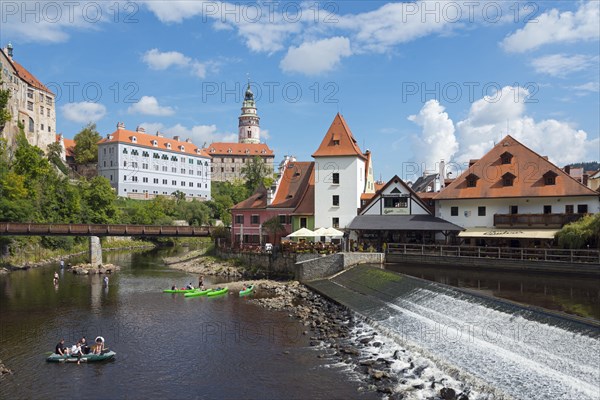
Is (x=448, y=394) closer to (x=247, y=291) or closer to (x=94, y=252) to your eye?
(x=247, y=291)

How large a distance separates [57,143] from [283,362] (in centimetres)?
9755

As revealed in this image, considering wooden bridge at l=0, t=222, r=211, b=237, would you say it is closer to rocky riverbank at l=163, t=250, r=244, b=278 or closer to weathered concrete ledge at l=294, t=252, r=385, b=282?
rocky riverbank at l=163, t=250, r=244, b=278

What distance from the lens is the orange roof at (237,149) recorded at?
155 meters

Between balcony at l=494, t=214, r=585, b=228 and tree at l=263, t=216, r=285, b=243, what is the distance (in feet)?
73.8

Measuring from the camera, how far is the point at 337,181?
48594mm

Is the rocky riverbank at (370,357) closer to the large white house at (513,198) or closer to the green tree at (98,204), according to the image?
the large white house at (513,198)

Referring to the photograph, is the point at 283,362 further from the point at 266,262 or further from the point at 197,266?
the point at 197,266

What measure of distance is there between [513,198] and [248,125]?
145 m

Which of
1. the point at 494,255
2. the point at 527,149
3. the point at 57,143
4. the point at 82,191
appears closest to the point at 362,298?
the point at 494,255

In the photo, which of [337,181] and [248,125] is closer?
[337,181]

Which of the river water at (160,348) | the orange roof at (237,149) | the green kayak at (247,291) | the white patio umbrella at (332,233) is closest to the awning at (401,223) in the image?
the white patio umbrella at (332,233)

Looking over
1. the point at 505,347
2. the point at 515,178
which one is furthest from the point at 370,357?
the point at 515,178

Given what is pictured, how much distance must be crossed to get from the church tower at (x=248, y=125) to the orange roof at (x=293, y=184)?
121 metres

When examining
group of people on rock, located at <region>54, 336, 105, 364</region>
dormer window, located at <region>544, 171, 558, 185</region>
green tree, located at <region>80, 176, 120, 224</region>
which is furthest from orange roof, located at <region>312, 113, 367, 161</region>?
green tree, located at <region>80, 176, 120, 224</region>
